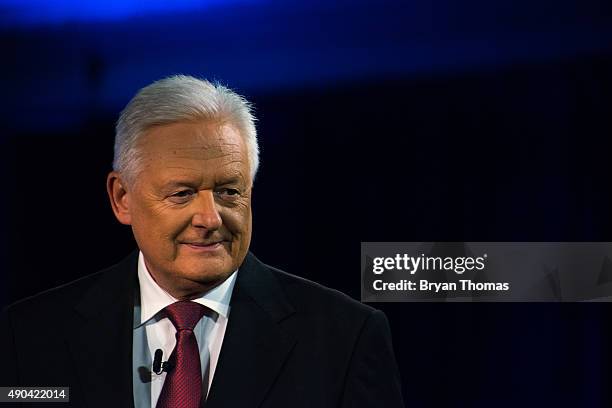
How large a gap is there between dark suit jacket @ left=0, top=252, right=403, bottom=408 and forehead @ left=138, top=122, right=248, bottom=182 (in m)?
0.28

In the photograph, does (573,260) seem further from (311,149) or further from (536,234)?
(311,149)

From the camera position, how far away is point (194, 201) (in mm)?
1916

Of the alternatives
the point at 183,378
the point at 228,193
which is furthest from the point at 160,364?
the point at 228,193

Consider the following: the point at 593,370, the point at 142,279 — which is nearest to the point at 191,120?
the point at 142,279

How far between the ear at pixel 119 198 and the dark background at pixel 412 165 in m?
0.30

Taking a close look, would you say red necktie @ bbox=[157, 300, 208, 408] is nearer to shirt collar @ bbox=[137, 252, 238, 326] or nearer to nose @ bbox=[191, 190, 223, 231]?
shirt collar @ bbox=[137, 252, 238, 326]

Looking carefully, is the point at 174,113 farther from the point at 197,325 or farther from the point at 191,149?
the point at 197,325

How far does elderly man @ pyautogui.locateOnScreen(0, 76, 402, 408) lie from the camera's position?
6.32 feet

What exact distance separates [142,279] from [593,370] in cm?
122

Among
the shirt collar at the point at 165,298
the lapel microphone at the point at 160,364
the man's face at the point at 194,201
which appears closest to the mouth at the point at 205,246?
the man's face at the point at 194,201

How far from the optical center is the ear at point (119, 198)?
205 centimetres

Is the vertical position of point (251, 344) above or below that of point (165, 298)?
below

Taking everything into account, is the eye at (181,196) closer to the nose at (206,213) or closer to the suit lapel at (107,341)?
the nose at (206,213)

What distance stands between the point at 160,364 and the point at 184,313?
0.12m
